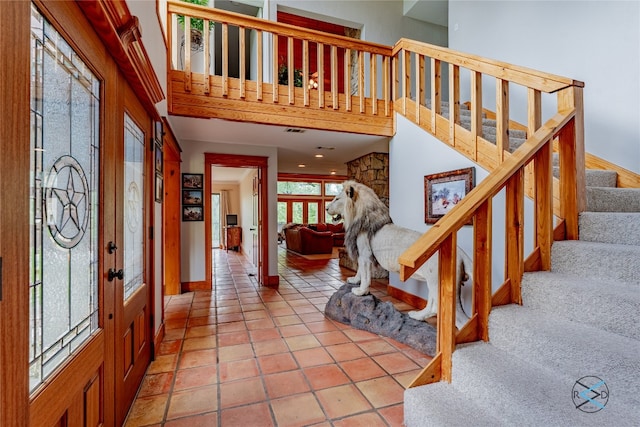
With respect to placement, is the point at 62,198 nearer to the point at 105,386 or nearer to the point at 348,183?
the point at 105,386

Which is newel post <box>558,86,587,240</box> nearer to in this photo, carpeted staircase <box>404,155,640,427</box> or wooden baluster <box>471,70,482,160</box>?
carpeted staircase <box>404,155,640,427</box>

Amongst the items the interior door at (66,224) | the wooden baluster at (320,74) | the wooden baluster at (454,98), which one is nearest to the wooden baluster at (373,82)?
the wooden baluster at (320,74)

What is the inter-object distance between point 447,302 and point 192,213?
4.13 metres

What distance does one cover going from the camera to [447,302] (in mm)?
1648

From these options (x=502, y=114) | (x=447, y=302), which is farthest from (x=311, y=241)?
(x=447, y=302)

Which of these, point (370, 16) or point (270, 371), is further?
point (370, 16)

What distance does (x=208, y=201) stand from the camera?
482cm

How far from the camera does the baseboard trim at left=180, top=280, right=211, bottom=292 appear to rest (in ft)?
15.4

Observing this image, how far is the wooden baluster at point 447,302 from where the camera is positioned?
1.63 metres

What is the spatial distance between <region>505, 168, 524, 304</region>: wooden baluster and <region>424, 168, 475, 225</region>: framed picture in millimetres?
1197

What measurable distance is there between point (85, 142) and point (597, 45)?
4.35 meters

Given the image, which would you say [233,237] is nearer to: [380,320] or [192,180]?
[192,180]

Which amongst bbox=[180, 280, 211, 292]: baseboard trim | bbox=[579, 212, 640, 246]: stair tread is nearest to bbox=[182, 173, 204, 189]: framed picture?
bbox=[180, 280, 211, 292]: baseboard trim

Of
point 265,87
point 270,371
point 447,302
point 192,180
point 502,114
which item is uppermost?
point 265,87
